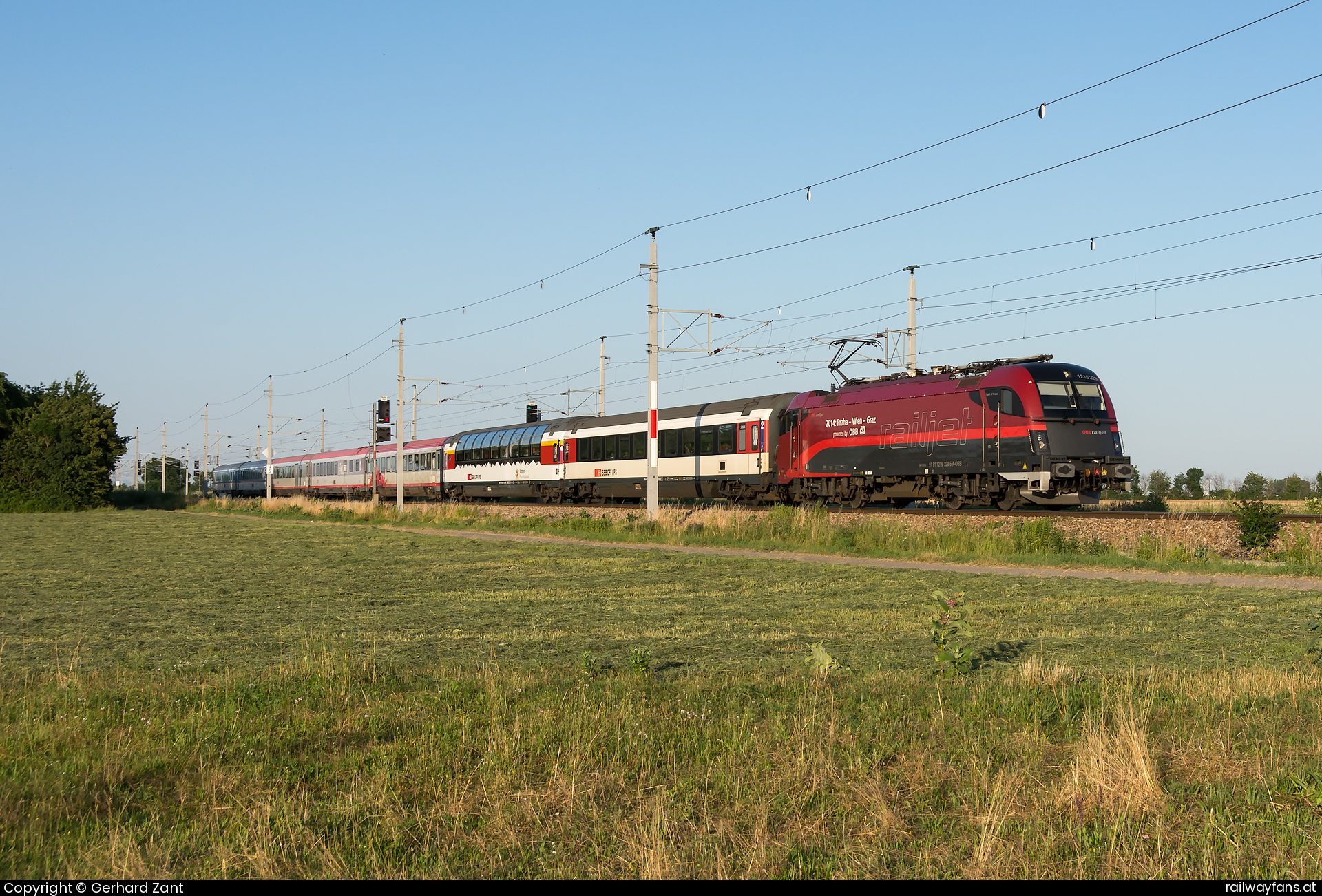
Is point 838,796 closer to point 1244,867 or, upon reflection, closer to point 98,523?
point 1244,867

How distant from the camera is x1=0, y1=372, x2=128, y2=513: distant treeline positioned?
187 feet

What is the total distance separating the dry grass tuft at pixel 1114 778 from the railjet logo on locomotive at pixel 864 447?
2021cm

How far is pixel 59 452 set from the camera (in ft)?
187

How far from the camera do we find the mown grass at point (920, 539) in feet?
63.7

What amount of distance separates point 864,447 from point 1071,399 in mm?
7161

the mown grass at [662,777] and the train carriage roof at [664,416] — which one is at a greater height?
the train carriage roof at [664,416]

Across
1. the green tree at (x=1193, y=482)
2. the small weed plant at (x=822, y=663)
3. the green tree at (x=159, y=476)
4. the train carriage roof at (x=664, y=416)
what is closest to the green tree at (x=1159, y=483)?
the green tree at (x=1193, y=482)

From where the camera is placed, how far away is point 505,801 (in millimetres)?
5652

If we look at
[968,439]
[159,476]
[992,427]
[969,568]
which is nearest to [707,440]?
A: [968,439]

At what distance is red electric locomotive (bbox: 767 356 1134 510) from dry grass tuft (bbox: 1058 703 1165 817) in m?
20.2

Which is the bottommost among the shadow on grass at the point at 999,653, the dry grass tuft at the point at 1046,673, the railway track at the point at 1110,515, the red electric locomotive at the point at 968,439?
the shadow on grass at the point at 999,653

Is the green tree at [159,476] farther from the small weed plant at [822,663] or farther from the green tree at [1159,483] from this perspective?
the small weed plant at [822,663]

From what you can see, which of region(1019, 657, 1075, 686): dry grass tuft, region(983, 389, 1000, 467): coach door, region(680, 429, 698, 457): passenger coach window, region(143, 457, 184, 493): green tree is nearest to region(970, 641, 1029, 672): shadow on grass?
region(1019, 657, 1075, 686): dry grass tuft

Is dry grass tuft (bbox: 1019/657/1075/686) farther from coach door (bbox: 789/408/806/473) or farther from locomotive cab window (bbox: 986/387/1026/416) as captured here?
coach door (bbox: 789/408/806/473)
